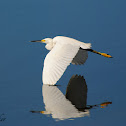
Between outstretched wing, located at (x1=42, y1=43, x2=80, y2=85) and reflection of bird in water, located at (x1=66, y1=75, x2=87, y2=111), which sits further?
outstretched wing, located at (x1=42, y1=43, x2=80, y2=85)

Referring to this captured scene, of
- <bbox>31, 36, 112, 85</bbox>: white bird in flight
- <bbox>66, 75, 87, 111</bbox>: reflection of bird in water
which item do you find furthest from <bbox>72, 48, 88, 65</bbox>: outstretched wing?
<bbox>66, 75, 87, 111</bbox>: reflection of bird in water

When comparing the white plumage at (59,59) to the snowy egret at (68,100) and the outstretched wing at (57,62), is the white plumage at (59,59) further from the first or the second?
the snowy egret at (68,100)

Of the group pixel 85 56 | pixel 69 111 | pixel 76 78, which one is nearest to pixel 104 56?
pixel 85 56

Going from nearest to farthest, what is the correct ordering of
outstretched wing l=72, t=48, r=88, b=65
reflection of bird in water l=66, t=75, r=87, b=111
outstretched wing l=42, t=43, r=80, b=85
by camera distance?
reflection of bird in water l=66, t=75, r=87, b=111
outstretched wing l=42, t=43, r=80, b=85
outstretched wing l=72, t=48, r=88, b=65

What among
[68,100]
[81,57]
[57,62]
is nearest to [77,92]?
[68,100]

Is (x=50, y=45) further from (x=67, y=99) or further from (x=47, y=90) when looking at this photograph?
(x=67, y=99)

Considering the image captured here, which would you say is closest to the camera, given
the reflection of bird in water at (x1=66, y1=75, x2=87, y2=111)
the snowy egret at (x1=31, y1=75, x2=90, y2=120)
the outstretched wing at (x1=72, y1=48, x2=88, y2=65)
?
the snowy egret at (x1=31, y1=75, x2=90, y2=120)

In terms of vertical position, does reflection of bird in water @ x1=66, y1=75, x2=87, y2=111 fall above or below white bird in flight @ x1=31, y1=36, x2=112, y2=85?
below

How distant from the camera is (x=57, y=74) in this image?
4301 millimetres

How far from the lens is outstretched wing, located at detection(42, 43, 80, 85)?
4.29m

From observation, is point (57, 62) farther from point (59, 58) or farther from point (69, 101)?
point (69, 101)

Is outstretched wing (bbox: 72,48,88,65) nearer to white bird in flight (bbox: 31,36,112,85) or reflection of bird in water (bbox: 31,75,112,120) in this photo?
white bird in flight (bbox: 31,36,112,85)

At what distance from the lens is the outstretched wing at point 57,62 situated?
4.29m

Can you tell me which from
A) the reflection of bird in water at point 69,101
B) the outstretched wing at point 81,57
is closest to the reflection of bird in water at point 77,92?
the reflection of bird in water at point 69,101
